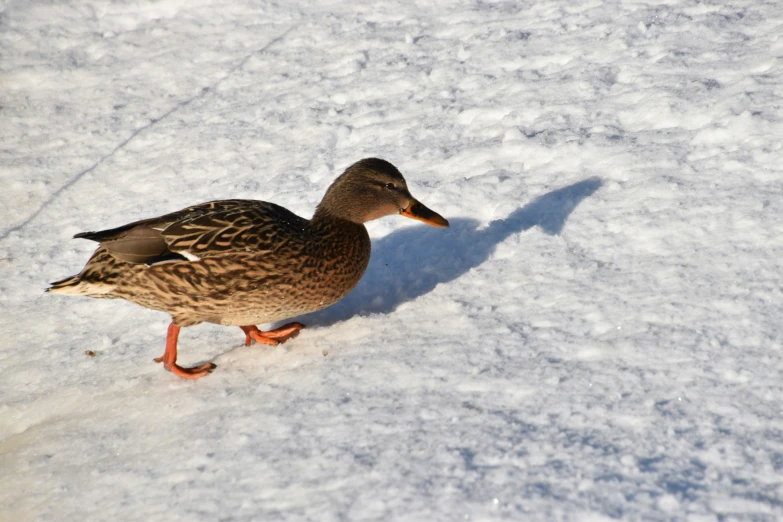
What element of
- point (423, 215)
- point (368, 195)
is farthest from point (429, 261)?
point (368, 195)

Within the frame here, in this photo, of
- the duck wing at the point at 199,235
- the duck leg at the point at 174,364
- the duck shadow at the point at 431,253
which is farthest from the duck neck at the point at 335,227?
the duck leg at the point at 174,364

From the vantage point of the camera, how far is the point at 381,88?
21.4ft

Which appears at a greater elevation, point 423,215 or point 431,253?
point 423,215

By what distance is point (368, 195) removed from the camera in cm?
443

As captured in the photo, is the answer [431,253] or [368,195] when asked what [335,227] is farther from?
[431,253]

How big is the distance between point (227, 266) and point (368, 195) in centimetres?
90

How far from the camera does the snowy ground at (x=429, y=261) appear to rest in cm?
302

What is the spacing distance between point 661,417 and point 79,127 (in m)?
5.48

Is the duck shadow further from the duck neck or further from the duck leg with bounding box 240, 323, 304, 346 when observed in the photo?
the duck neck

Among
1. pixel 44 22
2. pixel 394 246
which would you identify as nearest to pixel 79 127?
pixel 44 22

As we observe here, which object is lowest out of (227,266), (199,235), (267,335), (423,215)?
(267,335)

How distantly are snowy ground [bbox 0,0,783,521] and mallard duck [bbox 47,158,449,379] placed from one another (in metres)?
0.27

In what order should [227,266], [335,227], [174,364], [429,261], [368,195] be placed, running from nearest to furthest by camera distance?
[227,266] → [174,364] → [335,227] → [368,195] → [429,261]

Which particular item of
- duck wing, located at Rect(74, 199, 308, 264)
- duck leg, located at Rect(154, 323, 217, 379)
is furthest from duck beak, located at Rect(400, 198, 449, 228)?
duck leg, located at Rect(154, 323, 217, 379)
